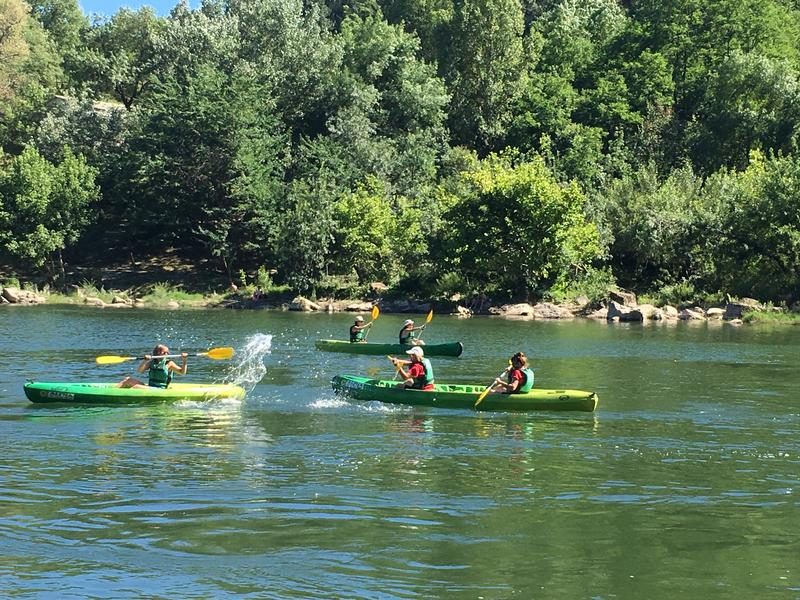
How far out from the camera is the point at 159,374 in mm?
24844

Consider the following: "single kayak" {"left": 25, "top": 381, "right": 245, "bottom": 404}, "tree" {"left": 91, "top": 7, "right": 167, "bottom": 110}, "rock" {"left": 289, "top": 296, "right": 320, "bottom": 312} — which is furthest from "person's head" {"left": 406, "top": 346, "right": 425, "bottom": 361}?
"tree" {"left": 91, "top": 7, "right": 167, "bottom": 110}

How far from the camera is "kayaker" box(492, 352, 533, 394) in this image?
2416cm

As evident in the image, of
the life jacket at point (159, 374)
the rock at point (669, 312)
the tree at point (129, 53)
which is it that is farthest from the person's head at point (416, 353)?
the tree at point (129, 53)

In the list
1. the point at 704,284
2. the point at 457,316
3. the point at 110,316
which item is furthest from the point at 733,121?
the point at 110,316

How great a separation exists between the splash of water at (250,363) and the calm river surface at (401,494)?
33 cm

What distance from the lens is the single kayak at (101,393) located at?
2373 centimetres

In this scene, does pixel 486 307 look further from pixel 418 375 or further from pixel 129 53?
pixel 129 53

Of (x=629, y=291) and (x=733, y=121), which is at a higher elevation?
(x=733, y=121)

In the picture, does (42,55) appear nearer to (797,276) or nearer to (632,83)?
(632,83)

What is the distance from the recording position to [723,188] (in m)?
62.3

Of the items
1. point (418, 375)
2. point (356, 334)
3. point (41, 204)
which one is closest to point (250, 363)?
point (356, 334)

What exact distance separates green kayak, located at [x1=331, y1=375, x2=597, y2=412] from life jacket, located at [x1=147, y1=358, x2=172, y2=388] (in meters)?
4.27

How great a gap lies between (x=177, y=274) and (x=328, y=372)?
4074cm

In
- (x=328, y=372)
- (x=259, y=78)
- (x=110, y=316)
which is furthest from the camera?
(x=259, y=78)
